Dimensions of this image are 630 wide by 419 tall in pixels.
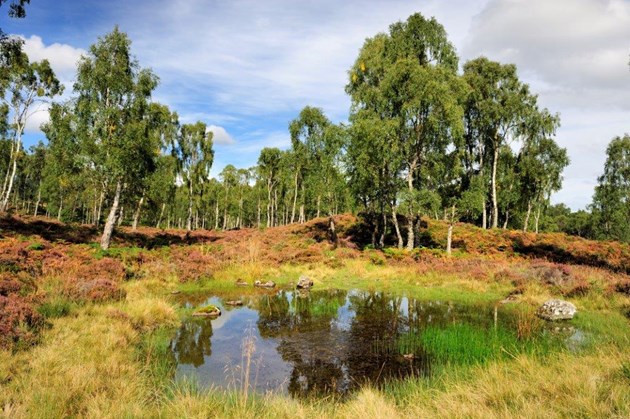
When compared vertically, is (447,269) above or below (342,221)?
below

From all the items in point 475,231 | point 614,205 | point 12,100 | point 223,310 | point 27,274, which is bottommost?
point 223,310

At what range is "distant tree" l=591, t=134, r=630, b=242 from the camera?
165 feet

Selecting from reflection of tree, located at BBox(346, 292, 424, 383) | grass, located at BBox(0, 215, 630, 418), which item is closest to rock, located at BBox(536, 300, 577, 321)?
grass, located at BBox(0, 215, 630, 418)

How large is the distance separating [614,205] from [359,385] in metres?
61.8

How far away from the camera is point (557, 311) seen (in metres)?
12.8

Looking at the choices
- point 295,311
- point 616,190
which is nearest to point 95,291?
point 295,311

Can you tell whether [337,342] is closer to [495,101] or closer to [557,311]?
[557,311]

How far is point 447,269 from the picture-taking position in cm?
2097

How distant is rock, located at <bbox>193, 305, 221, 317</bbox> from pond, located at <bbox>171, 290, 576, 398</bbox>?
35 cm

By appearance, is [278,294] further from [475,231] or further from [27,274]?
[475,231]

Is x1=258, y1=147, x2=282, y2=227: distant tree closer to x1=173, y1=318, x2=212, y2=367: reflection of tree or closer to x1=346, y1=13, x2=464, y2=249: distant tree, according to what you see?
x1=346, y1=13, x2=464, y2=249: distant tree

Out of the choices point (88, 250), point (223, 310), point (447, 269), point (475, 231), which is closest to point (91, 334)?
point (223, 310)

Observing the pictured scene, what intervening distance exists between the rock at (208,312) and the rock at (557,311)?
1201 centimetres

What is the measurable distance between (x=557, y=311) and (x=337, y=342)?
27.6 feet
